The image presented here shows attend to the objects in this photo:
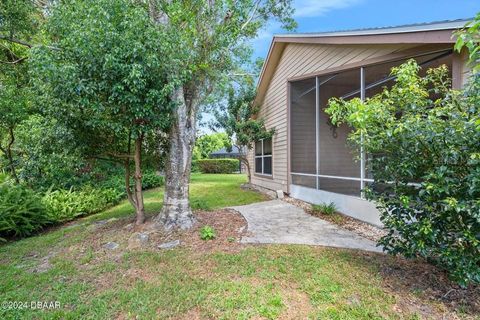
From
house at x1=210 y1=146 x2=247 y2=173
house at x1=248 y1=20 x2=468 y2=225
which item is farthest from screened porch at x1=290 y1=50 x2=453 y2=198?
house at x1=210 y1=146 x2=247 y2=173

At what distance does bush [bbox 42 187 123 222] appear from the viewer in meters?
6.73

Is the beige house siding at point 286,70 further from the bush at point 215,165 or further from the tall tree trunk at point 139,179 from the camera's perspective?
the bush at point 215,165

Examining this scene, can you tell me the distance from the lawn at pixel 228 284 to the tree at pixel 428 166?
1.38 feet

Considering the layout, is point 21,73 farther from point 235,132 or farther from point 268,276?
point 268,276

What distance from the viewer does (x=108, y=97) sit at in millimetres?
4027

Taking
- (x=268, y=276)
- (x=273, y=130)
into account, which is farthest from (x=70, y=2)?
(x=273, y=130)

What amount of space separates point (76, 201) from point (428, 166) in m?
8.08

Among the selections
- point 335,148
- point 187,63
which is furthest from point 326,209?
point 187,63

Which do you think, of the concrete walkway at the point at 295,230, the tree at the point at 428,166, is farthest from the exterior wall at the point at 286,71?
the concrete walkway at the point at 295,230

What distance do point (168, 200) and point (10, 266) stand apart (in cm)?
250

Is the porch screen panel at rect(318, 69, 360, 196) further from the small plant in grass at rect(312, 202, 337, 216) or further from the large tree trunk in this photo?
the large tree trunk

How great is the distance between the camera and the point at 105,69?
3.73 metres

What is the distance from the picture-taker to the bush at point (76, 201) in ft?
22.1

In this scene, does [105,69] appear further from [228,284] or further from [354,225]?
[354,225]
